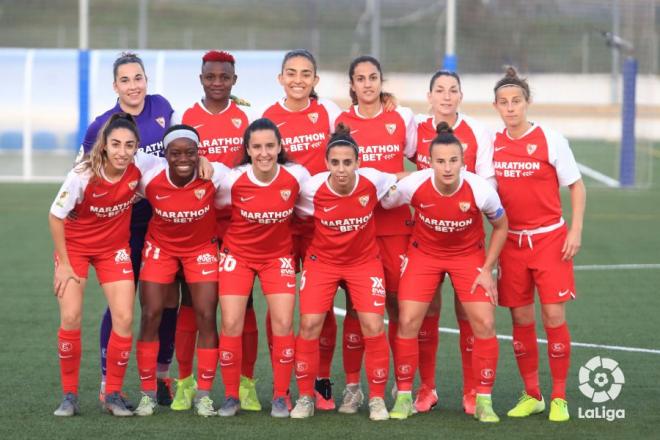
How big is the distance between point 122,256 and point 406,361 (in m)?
1.63

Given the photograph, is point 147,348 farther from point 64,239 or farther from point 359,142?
point 359,142

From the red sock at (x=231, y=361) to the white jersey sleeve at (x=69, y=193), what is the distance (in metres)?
1.07

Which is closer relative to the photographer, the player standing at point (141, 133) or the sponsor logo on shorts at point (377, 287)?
the sponsor logo on shorts at point (377, 287)

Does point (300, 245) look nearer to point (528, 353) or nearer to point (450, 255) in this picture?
point (450, 255)

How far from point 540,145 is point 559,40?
17.3m

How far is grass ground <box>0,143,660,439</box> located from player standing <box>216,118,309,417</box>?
273 mm

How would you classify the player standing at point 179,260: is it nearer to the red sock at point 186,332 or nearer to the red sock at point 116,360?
the red sock at point 116,360

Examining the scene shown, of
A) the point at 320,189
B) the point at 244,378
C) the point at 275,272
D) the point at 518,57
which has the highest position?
the point at 518,57

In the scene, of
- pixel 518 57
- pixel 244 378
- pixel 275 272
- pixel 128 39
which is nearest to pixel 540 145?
pixel 275 272

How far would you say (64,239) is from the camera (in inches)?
254

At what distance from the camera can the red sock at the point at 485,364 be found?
252 inches

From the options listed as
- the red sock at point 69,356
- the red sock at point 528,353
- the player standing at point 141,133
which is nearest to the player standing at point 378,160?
the red sock at point 528,353

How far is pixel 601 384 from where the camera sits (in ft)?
23.2

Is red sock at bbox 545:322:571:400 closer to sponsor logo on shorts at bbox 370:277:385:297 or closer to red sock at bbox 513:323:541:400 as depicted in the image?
red sock at bbox 513:323:541:400
